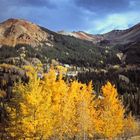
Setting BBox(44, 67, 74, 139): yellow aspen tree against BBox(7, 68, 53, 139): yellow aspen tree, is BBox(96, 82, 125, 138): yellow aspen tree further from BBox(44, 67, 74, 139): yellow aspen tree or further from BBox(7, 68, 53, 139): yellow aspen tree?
BBox(7, 68, 53, 139): yellow aspen tree

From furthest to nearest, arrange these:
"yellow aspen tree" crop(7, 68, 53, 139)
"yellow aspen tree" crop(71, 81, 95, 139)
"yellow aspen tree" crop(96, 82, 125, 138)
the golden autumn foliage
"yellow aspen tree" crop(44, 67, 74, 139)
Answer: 1. "yellow aspen tree" crop(96, 82, 125, 138)
2. "yellow aspen tree" crop(71, 81, 95, 139)
3. "yellow aspen tree" crop(44, 67, 74, 139)
4. the golden autumn foliage
5. "yellow aspen tree" crop(7, 68, 53, 139)

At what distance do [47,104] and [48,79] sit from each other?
32.7ft

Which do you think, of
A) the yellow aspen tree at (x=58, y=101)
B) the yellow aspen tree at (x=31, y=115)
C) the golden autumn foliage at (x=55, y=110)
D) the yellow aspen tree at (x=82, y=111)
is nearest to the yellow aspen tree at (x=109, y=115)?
the golden autumn foliage at (x=55, y=110)

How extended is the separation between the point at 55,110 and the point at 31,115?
7932 mm

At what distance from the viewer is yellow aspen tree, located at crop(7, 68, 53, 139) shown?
5312 cm

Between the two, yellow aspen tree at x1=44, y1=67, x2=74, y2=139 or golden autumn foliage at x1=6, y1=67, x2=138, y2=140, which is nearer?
golden autumn foliage at x1=6, y1=67, x2=138, y2=140

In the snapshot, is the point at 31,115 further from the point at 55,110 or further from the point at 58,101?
the point at 58,101

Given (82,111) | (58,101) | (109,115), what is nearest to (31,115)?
(58,101)

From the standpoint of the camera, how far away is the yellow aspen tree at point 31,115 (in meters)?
53.1

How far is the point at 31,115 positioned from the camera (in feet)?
176

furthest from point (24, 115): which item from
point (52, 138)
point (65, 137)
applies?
point (65, 137)

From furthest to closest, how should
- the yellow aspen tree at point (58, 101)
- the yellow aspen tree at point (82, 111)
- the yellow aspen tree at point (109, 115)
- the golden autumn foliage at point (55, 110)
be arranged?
1. the yellow aspen tree at point (109, 115)
2. the yellow aspen tree at point (82, 111)
3. the yellow aspen tree at point (58, 101)
4. the golden autumn foliage at point (55, 110)

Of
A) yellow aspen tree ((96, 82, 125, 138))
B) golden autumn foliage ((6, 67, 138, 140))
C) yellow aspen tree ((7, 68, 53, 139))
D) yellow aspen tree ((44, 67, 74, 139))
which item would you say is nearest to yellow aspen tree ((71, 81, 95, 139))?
golden autumn foliage ((6, 67, 138, 140))

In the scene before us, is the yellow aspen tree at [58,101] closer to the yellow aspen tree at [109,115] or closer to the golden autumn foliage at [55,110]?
the golden autumn foliage at [55,110]
